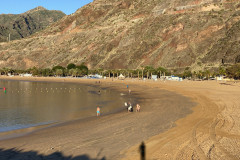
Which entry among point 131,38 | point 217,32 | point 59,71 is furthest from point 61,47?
point 217,32

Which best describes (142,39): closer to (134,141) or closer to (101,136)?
(101,136)

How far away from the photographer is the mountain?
105562mm

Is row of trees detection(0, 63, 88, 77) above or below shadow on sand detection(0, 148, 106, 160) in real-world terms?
above

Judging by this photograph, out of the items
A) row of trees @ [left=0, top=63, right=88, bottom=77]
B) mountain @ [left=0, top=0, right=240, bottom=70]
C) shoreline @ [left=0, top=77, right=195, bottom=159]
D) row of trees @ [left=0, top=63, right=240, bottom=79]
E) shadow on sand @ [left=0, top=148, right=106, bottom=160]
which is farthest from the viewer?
row of trees @ [left=0, top=63, right=88, bottom=77]

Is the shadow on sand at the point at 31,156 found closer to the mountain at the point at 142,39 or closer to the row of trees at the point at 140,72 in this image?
the row of trees at the point at 140,72

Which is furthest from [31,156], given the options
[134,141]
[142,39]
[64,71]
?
[64,71]

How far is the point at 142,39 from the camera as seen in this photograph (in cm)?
12938

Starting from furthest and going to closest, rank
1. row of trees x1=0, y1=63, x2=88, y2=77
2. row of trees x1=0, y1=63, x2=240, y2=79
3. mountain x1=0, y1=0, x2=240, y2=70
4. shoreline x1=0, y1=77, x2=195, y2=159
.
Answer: row of trees x1=0, y1=63, x2=88, y2=77 → mountain x1=0, y1=0, x2=240, y2=70 → row of trees x1=0, y1=63, x2=240, y2=79 → shoreline x1=0, y1=77, x2=195, y2=159

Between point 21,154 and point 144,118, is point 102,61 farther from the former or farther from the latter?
point 21,154

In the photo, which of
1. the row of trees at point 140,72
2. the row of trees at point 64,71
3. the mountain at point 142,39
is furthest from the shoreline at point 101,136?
the row of trees at point 64,71

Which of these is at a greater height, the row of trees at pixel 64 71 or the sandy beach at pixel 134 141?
the row of trees at pixel 64 71

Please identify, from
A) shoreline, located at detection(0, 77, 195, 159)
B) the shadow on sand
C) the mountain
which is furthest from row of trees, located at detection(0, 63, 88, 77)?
the shadow on sand

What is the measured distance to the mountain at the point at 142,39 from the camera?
106 meters

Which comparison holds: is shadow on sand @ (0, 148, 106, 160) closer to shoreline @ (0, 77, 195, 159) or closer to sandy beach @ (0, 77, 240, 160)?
sandy beach @ (0, 77, 240, 160)
